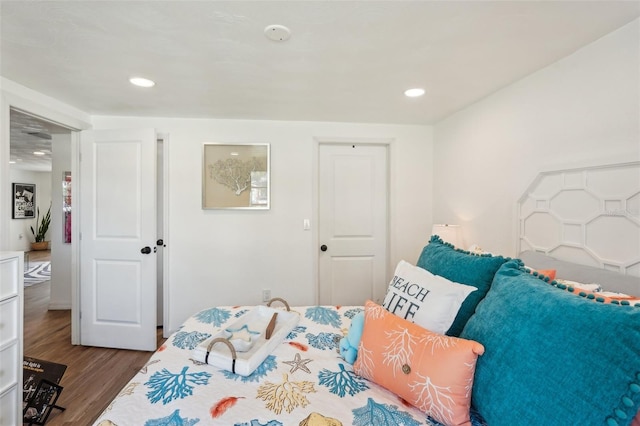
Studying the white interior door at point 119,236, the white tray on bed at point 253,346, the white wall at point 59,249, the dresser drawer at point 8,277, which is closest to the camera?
the white tray on bed at point 253,346

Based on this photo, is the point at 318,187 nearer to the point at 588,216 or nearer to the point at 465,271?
the point at 465,271

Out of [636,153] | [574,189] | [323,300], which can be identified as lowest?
[323,300]

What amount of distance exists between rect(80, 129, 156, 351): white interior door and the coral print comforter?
1.59 meters

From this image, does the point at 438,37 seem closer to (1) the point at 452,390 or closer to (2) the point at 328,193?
(1) the point at 452,390

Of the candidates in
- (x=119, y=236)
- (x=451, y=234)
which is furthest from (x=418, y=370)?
(x=119, y=236)

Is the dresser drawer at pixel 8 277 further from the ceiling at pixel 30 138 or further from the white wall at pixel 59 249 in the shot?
the white wall at pixel 59 249

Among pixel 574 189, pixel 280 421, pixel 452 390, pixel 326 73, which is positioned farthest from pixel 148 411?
pixel 574 189

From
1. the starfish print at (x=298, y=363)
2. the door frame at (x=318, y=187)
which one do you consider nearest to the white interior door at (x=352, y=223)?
the door frame at (x=318, y=187)

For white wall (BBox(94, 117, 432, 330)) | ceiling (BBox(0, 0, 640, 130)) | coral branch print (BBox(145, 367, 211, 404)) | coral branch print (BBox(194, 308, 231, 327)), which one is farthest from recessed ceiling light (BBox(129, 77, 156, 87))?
coral branch print (BBox(145, 367, 211, 404))

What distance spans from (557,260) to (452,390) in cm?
120

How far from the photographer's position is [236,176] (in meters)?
2.90

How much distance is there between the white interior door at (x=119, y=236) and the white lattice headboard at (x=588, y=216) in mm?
3094

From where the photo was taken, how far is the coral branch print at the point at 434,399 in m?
0.87

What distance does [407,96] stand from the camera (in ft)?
7.47
